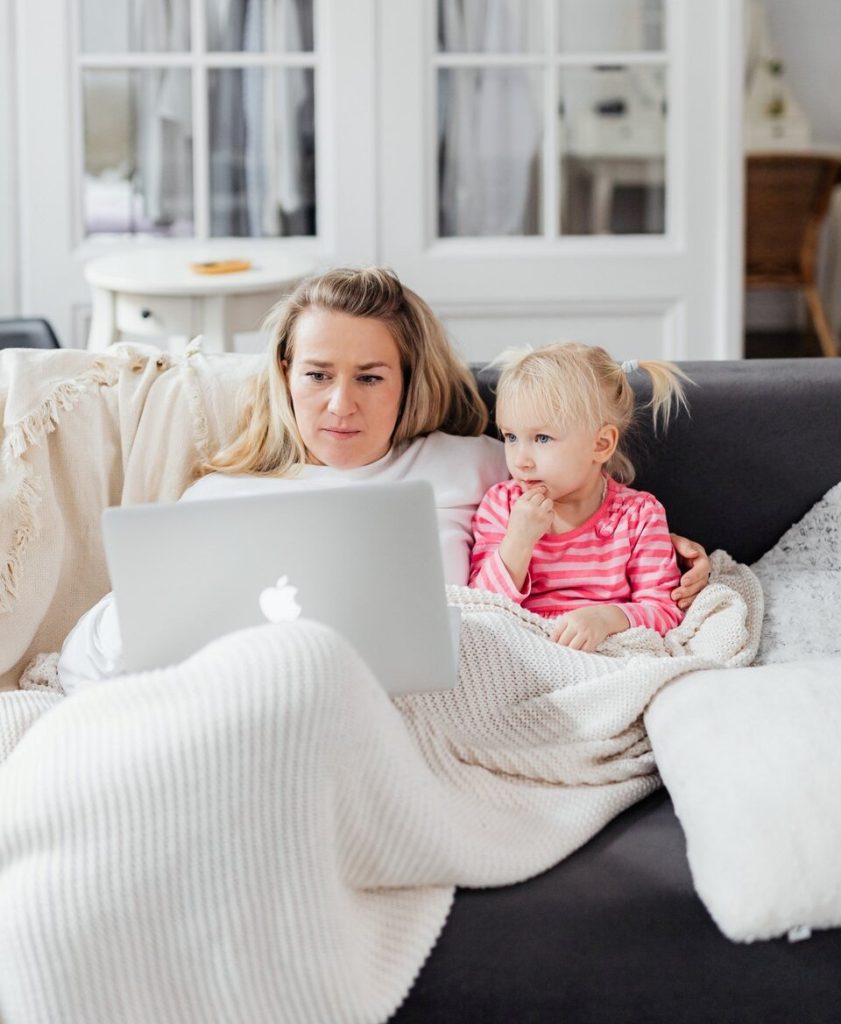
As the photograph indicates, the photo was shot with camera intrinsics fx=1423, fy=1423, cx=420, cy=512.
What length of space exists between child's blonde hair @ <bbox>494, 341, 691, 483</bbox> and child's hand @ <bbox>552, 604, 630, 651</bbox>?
0.26 metres

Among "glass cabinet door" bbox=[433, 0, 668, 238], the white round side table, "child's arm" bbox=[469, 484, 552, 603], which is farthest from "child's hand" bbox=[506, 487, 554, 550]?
"glass cabinet door" bbox=[433, 0, 668, 238]

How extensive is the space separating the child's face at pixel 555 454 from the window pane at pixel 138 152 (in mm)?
2390

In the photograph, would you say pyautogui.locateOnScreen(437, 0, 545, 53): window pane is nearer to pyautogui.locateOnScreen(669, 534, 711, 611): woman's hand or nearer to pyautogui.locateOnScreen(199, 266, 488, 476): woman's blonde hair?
pyautogui.locateOnScreen(199, 266, 488, 476): woman's blonde hair

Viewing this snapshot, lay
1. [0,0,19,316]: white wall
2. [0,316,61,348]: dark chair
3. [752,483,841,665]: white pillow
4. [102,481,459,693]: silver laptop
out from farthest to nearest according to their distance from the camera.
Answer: [0,0,19,316]: white wall, [0,316,61,348]: dark chair, [752,483,841,665]: white pillow, [102,481,459,693]: silver laptop

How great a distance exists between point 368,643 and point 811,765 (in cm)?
46

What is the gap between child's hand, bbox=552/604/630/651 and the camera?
173 centimetres

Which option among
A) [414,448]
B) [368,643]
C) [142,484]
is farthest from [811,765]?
[142,484]

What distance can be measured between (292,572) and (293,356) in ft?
2.18

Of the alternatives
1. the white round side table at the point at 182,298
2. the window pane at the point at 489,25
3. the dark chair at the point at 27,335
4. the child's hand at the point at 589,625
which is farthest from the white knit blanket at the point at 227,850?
the window pane at the point at 489,25

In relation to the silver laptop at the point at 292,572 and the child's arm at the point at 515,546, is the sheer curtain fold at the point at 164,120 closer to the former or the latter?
the child's arm at the point at 515,546

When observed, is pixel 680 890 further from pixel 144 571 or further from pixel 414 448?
pixel 414 448

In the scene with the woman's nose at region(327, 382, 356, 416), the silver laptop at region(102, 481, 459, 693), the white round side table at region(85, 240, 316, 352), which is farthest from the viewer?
the white round side table at region(85, 240, 316, 352)

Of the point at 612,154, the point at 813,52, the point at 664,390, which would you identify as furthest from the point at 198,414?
the point at 813,52

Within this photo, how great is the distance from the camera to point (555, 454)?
1898 mm
